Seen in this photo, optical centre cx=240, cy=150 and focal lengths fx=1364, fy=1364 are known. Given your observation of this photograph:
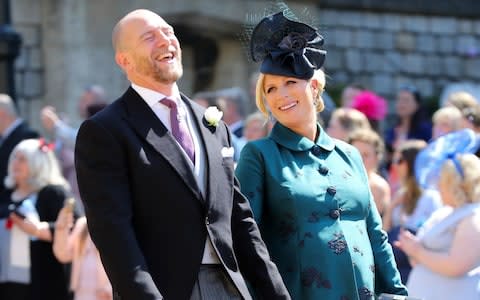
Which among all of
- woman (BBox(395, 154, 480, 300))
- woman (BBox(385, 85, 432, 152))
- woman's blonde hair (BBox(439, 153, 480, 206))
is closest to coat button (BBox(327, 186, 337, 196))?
woman (BBox(395, 154, 480, 300))

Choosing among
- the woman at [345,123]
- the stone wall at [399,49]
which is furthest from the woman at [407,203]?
the stone wall at [399,49]

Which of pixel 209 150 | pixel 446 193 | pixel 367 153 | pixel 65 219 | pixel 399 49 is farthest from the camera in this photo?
pixel 399 49

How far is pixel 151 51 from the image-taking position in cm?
501

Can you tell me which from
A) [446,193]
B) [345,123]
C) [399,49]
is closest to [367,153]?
[345,123]

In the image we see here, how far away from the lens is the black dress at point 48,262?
8.85 meters

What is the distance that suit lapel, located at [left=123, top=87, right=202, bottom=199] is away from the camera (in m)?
4.90

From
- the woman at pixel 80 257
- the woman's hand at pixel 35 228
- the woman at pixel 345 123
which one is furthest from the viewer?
the woman's hand at pixel 35 228

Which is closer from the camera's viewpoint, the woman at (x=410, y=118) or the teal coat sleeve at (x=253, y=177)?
the teal coat sleeve at (x=253, y=177)

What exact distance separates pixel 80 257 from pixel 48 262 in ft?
2.34

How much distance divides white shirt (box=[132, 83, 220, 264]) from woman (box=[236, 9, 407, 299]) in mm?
352

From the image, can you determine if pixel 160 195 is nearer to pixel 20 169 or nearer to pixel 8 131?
pixel 20 169

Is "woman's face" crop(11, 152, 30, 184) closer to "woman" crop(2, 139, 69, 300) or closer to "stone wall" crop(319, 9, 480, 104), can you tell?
"woman" crop(2, 139, 69, 300)

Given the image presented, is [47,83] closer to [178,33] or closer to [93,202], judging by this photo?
[178,33]

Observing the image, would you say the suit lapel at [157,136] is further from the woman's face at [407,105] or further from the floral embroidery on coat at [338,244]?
the woman's face at [407,105]
